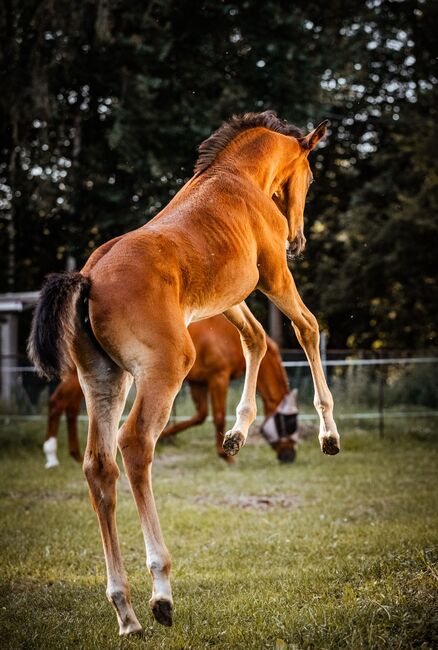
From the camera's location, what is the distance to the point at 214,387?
→ 40.8 ft

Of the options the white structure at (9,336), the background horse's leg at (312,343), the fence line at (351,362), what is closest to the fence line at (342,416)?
the white structure at (9,336)

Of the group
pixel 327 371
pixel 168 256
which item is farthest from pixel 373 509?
pixel 327 371

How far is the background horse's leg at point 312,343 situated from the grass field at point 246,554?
100 cm

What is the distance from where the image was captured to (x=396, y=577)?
5266 millimetres

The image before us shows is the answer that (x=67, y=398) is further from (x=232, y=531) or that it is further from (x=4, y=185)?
(x=4, y=185)

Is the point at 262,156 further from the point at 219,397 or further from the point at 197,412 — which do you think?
the point at 197,412

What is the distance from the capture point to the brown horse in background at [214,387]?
12070 millimetres

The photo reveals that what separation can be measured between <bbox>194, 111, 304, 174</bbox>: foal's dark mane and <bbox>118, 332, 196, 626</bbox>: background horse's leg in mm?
1556

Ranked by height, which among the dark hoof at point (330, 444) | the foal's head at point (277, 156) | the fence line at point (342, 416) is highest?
the foal's head at point (277, 156)

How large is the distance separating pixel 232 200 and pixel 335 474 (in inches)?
289

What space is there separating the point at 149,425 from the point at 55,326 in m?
0.67

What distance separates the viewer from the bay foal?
145 inches

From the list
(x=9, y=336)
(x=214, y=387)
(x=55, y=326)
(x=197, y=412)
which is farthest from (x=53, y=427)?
(x=55, y=326)

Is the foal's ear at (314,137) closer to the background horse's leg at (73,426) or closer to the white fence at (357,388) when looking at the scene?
the background horse's leg at (73,426)
